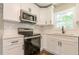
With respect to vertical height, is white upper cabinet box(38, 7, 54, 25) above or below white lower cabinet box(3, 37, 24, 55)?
above

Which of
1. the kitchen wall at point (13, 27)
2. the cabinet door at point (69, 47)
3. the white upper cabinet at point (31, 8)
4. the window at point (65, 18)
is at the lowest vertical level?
the cabinet door at point (69, 47)

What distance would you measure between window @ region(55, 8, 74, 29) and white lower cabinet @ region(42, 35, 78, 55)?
13 cm

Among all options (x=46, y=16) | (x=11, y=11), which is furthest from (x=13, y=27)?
(x=46, y=16)

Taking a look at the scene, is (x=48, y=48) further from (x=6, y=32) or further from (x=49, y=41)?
(x=6, y=32)

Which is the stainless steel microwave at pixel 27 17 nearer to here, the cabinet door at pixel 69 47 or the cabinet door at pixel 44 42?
the cabinet door at pixel 44 42

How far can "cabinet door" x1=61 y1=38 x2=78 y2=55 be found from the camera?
1022 millimetres

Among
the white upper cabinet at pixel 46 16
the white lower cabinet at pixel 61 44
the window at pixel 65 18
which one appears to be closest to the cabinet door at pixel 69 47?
the white lower cabinet at pixel 61 44

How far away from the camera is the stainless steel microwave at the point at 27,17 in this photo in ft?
3.55

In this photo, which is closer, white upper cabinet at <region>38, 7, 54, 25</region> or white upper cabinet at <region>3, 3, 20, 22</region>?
white upper cabinet at <region>3, 3, 20, 22</region>

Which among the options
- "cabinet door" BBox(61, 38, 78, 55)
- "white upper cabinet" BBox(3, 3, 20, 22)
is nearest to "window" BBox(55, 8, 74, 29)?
"cabinet door" BBox(61, 38, 78, 55)

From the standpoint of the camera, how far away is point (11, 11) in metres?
1.04

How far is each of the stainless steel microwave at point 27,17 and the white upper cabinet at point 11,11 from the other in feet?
0.15

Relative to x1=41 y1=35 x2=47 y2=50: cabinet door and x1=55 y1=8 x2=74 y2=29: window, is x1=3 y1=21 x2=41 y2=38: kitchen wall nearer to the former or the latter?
x1=41 y1=35 x2=47 y2=50: cabinet door
